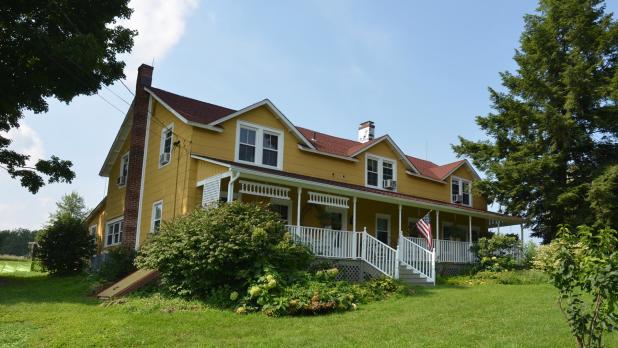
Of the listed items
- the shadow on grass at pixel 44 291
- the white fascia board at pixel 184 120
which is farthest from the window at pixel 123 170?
the shadow on grass at pixel 44 291

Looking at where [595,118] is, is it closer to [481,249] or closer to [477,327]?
[481,249]

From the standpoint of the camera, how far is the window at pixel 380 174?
2284 centimetres

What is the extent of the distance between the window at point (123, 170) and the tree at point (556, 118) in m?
16.1

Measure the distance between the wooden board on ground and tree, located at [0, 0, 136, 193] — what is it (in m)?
7.15

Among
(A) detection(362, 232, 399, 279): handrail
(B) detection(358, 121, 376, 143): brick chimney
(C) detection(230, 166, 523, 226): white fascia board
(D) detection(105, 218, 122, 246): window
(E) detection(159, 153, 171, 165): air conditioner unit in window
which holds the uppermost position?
(B) detection(358, 121, 376, 143): brick chimney

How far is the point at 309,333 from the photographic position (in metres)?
8.97

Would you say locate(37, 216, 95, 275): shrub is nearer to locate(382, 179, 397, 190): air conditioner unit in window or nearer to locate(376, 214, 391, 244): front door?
locate(376, 214, 391, 244): front door

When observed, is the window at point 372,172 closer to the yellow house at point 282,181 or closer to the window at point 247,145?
the yellow house at point 282,181

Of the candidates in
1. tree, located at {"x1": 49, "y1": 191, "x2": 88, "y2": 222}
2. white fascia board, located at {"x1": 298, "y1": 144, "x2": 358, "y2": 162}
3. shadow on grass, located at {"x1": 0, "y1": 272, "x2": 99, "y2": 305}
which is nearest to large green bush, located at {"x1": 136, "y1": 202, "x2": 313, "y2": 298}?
shadow on grass, located at {"x1": 0, "y1": 272, "x2": 99, "y2": 305}

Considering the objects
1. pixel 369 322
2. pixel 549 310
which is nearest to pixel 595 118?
pixel 549 310

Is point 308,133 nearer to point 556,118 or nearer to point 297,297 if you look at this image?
point 556,118

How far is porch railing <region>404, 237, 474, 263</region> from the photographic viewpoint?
66.1 ft

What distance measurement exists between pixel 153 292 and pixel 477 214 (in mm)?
14608

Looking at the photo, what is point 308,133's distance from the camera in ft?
76.8
